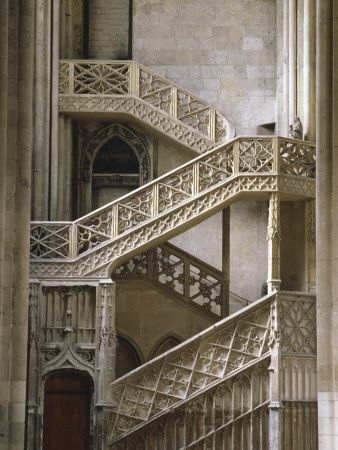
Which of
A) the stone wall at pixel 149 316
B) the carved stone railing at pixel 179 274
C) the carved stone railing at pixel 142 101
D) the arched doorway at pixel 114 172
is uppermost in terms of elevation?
the carved stone railing at pixel 142 101

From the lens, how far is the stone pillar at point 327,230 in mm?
21516

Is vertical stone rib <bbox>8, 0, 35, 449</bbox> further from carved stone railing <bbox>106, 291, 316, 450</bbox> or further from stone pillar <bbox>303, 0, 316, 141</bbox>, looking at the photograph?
stone pillar <bbox>303, 0, 316, 141</bbox>

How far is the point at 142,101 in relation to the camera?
30.0 meters

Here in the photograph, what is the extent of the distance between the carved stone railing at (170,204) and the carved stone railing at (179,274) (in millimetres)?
2097

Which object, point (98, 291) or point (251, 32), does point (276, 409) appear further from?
point (251, 32)

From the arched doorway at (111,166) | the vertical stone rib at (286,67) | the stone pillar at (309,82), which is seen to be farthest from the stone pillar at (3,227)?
the vertical stone rib at (286,67)

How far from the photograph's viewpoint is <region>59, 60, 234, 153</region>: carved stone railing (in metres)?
30.0

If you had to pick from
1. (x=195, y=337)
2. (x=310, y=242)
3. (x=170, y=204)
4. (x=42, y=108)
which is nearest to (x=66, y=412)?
(x=195, y=337)

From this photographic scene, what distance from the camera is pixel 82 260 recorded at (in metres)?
26.9

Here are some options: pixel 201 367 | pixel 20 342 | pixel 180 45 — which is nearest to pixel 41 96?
pixel 180 45

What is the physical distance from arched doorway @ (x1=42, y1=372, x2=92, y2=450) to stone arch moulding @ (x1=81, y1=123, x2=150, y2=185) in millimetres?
5965

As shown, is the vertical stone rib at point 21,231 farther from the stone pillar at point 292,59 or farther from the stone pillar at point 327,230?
the stone pillar at point 292,59

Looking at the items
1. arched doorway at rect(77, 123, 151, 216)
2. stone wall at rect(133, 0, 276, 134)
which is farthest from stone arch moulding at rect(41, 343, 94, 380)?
stone wall at rect(133, 0, 276, 134)

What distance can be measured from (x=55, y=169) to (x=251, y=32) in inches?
232
